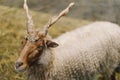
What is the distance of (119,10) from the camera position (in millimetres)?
21547

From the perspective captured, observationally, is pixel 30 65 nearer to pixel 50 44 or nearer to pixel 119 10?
pixel 50 44

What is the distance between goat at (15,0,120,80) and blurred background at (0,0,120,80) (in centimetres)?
156

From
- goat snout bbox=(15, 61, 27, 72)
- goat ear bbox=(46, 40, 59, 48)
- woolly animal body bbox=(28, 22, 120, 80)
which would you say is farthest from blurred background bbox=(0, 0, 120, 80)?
goat snout bbox=(15, 61, 27, 72)

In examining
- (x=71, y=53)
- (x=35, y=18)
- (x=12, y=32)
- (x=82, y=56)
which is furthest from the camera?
(x=35, y=18)

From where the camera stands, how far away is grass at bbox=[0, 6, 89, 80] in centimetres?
1254

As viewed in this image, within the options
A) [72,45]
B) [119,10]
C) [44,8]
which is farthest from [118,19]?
[72,45]

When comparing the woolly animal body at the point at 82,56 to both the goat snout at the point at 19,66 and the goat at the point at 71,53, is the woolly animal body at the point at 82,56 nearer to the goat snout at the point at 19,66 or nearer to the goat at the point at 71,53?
the goat at the point at 71,53

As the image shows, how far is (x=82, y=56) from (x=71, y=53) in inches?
10.8

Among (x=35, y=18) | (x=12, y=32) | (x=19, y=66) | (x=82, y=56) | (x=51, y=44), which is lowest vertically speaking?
(x=19, y=66)

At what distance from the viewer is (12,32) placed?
16.1m

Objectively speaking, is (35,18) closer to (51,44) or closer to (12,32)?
(12,32)

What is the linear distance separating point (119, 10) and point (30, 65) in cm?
1256

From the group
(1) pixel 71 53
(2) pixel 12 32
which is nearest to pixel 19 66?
(1) pixel 71 53

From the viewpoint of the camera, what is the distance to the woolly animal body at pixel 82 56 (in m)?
9.95
